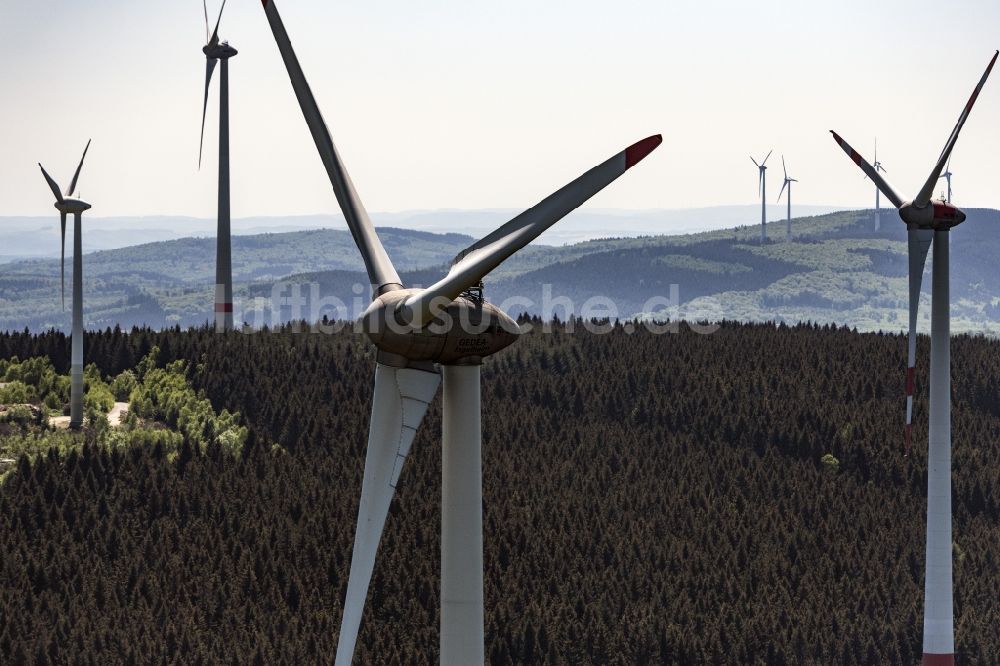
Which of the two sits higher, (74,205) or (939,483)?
(74,205)

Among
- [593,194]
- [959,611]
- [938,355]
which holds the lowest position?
[959,611]

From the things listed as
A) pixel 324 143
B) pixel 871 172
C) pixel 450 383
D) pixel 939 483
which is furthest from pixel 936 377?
pixel 324 143

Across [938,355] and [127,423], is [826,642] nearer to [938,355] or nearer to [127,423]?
[938,355]

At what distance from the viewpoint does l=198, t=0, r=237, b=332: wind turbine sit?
309 ft

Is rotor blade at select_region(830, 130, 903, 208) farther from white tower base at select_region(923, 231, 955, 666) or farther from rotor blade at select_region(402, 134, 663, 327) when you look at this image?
rotor blade at select_region(402, 134, 663, 327)

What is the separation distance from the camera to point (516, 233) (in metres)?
33.3

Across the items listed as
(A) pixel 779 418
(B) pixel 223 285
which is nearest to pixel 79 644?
(B) pixel 223 285

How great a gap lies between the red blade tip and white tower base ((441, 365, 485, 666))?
18.4 feet

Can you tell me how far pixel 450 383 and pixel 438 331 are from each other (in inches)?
63.4

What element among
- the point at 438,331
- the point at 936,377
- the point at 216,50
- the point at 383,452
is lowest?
the point at 383,452

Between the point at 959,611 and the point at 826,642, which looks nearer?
the point at 826,642

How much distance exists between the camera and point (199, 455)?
77438mm

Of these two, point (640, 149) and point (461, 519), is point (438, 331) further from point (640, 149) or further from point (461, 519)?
point (640, 149)

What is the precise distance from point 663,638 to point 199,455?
80.3 ft
